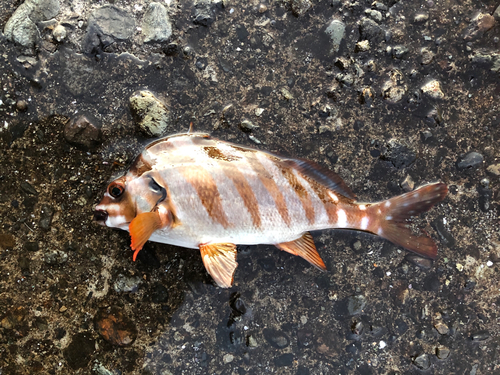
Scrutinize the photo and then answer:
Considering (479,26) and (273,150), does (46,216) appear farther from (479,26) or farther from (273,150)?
(479,26)

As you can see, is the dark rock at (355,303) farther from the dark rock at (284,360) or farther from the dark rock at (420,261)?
the dark rock at (284,360)

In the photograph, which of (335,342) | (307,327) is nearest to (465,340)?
(335,342)

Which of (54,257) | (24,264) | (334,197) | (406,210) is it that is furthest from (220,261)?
(24,264)

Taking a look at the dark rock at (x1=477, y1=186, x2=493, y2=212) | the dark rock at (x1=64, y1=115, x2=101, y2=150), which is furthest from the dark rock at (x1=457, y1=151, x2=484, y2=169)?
the dark rock at (x1=64, y1=115, x2=101, y2=150)

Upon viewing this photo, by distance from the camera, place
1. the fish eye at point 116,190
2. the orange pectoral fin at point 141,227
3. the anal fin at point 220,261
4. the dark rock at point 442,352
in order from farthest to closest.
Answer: the dark rock at point 442,352
the anal fin at point 220,261
the fish eye at point 116,190
the orange pectoral fin at point 141,227

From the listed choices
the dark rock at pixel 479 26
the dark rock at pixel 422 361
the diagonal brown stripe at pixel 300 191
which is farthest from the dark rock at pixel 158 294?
the dark rock at pixel 479 26

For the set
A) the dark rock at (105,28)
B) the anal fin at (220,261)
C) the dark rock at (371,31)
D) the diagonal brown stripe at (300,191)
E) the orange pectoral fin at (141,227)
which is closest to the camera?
the orange pectoral fin at (141,227)

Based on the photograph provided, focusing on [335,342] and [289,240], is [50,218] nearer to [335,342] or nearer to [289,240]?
[289,240]
